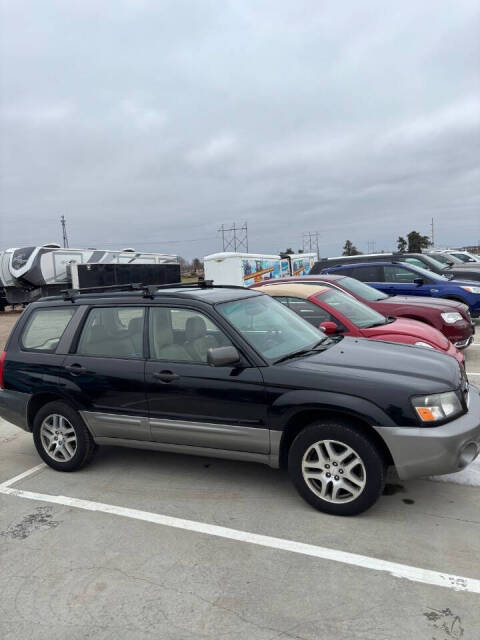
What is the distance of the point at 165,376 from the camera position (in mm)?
4055

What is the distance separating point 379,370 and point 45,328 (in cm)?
319

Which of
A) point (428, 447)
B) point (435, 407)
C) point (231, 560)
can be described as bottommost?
point (231, 560)

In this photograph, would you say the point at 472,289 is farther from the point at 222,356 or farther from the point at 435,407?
the point at 222,356

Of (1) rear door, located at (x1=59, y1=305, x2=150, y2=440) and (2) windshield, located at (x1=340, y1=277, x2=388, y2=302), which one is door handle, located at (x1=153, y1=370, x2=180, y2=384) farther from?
(2) windshield, located at (x1=340, y1=277, x2=388, y2=302)

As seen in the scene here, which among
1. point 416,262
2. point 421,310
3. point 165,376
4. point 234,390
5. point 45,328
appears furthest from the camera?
point 416,262

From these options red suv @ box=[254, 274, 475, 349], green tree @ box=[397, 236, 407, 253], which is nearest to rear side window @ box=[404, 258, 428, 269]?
red suv @ box=[254, 274, 475, 349]

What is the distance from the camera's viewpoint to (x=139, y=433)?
13.9 ft

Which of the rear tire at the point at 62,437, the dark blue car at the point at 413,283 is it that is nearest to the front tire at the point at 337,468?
the rear tire at the point at 62,437

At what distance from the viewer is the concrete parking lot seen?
2.54 metres

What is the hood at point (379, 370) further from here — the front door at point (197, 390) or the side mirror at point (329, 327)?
the side mirror at point (329, 327)

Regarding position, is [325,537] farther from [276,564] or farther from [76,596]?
[76,596]

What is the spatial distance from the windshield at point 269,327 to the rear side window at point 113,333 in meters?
0.80

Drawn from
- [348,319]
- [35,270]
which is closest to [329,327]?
[348,319]

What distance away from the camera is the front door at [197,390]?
3736 millimetres
